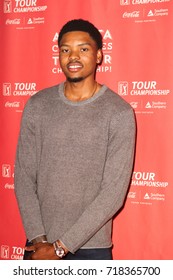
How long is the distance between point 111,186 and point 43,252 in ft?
1.35

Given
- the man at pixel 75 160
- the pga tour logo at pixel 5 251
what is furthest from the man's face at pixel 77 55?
the pga tour logo at pixel 5 251

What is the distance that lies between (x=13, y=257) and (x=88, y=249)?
37.3 inches

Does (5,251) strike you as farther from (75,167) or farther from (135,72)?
(135,72)

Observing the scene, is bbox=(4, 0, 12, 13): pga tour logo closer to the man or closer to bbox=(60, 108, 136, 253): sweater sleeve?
the man

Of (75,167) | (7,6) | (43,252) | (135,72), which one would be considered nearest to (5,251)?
(43,252)

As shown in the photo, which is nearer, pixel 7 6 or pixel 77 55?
pixel 77 55

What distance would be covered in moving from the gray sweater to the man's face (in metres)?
0.11

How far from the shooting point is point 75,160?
1.73 meters

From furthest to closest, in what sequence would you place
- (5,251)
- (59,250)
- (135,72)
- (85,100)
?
(5,251)
(135,72)
(85,100)
(59,250)

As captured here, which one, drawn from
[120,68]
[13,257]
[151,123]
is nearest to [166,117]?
[151,123]

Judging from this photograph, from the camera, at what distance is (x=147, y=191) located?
2.20 m

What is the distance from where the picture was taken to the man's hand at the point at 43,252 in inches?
67.2

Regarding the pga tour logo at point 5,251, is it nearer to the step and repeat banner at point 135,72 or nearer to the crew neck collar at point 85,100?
the step and repeat banner at point 135,72

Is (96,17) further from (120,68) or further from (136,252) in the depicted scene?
(136,252)
